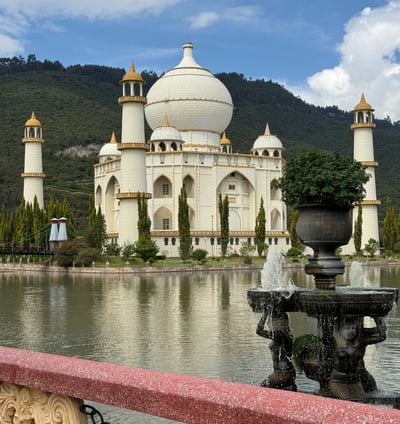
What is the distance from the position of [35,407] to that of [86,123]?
8307 centimetres

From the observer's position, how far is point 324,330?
775 centimetres

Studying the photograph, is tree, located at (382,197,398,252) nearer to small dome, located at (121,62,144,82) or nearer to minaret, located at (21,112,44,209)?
small dome, located at (121,62,144,82)

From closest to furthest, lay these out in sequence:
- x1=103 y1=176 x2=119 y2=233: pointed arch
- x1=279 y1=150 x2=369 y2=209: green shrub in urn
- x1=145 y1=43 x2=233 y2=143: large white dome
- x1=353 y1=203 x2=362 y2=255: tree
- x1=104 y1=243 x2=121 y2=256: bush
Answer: x1=279 y1=150 x2=369 y2=209: green shrub in urn, x1=104 y1=243 x2=121 y2=256: bush, x1=353 y1=203 x2=362 y2=255: tree, x1=145 y1=43 x2=233 y2=143: large white dome, x1=103 y1=176 x2=119 y2=233: pointed arch

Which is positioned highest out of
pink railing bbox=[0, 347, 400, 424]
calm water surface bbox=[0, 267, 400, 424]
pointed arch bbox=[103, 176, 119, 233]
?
pointed arch bbox=[103, 176, 119, 233]

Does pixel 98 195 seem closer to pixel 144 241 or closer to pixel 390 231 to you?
pixel 144 241

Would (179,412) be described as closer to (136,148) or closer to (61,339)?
(61,339)

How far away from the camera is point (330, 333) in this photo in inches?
304

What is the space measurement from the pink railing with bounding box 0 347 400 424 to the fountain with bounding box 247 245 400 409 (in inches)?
188

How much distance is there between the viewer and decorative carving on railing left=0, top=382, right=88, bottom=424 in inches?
121

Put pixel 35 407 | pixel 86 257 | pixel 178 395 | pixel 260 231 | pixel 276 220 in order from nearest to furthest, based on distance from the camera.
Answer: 1. pixel 178 395
2. pixel 35 407
3. pixel 86 257
4. pixel 260 231
5. pixel 276 220

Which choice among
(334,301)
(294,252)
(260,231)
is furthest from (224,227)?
(334,301)

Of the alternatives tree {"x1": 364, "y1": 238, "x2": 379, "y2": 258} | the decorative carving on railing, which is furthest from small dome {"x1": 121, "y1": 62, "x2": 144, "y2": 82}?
the decorative carving on railing

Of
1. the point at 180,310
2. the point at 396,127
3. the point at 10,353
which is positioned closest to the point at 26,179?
the point at 180,310

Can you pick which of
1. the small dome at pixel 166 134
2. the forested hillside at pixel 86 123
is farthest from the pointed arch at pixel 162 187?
the forested hillside at pixel 86 123
